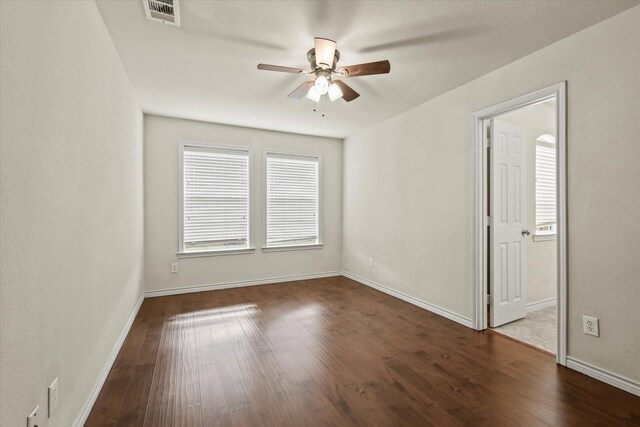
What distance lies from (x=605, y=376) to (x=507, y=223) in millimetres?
1537

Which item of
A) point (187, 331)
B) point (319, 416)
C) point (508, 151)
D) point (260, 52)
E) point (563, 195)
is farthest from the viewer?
point (508, 151)

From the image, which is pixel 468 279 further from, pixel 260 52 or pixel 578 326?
pixel 260 52

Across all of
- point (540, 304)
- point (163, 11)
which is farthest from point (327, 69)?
point (540, 304)

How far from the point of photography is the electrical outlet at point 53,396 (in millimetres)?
1305

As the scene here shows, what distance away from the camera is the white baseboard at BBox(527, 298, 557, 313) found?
11.7ft

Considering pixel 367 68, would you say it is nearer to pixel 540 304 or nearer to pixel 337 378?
pixel 337 378

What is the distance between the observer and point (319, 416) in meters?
1.75

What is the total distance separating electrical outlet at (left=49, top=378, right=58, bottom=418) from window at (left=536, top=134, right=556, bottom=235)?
4641 millimetres

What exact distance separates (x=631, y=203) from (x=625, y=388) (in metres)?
1.25

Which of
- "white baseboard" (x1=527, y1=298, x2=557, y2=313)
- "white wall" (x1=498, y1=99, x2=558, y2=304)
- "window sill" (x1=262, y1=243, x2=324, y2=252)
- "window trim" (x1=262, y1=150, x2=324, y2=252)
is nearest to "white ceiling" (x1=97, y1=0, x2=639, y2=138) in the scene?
"white wall" (x1=498, y1=99, x2=558, y2=304)

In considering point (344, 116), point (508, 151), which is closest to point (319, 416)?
point (508, 151)

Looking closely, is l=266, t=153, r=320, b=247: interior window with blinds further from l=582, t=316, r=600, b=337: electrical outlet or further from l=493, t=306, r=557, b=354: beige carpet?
l=582, t=316, r=600, b=337: electrical outlet

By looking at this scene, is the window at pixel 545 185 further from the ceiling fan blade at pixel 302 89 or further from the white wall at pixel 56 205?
the white wall at pixel 56 205

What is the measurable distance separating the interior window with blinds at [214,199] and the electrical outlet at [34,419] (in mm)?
3200
